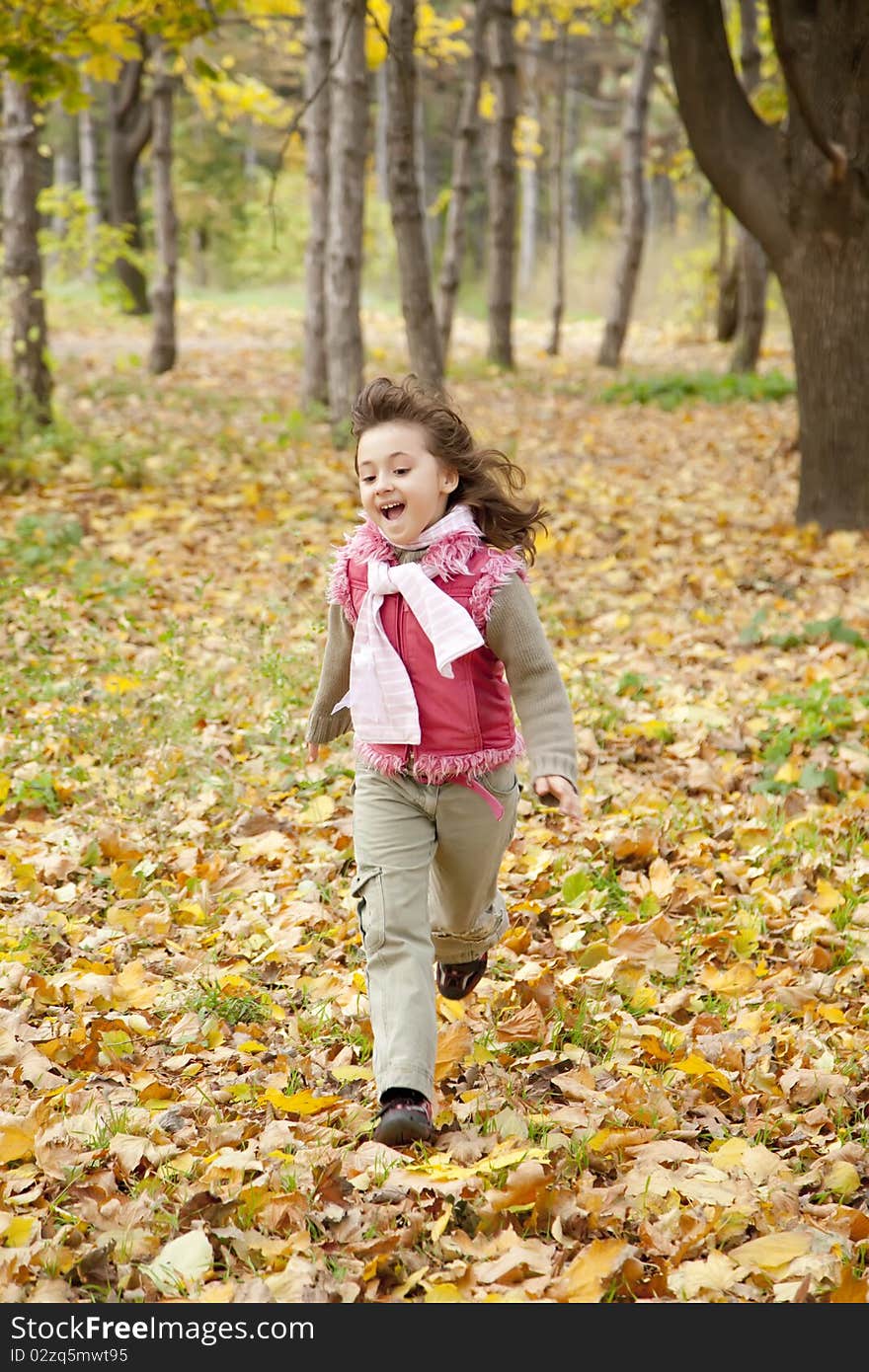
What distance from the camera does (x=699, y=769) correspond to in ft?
16.6

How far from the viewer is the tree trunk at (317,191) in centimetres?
1181

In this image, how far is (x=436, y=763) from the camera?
301cm

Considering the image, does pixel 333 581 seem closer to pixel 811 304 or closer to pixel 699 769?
pixel 699 769

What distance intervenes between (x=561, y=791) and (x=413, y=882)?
42cm

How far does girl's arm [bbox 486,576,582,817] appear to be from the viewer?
3.00 m

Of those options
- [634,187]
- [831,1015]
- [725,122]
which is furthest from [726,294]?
[831,1015]

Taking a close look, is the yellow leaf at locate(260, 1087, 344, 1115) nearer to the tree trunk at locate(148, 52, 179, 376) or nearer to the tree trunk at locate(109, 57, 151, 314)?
the tree trunk at locate(148, 52, 179, 376)

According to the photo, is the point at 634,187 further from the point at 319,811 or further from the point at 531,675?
the point at 531,675

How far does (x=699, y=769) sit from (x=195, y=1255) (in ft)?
10.1

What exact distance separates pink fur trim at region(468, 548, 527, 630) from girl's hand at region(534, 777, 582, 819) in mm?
398

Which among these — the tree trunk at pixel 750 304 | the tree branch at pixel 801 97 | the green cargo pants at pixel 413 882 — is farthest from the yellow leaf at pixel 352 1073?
the tree trunk at pixel 750 304

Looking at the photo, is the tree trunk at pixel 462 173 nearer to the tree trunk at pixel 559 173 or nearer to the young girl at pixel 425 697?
the tree trunk at pixel 559 173

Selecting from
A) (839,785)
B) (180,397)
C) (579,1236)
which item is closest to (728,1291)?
(579,1236)

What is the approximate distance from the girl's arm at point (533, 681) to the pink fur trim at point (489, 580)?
2 cm
